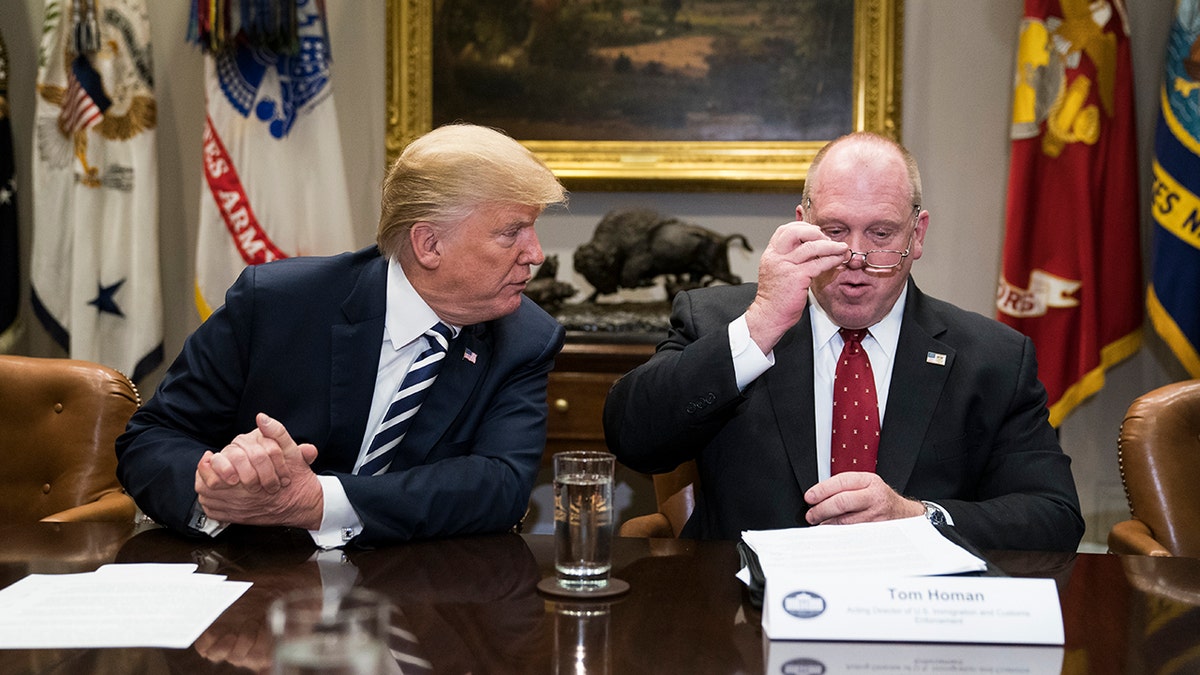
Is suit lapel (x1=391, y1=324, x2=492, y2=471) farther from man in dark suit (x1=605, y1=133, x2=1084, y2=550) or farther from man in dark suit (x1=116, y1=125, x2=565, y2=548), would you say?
man in dark suit (x1=605, y1=133, x2=1084, y2=550)

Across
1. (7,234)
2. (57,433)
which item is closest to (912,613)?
(57,433)

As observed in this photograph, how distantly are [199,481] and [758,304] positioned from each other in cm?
100

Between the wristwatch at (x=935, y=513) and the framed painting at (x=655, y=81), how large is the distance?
2.59 metres

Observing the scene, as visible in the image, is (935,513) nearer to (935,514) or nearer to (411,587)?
(935,514)

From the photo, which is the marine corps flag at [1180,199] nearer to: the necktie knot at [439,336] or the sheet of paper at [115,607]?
the necktie knot at [439,336]

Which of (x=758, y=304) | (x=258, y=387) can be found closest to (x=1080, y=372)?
(x=758, y=304)

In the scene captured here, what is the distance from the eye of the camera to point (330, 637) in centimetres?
75

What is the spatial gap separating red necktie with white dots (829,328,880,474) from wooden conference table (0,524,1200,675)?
0.44 metres

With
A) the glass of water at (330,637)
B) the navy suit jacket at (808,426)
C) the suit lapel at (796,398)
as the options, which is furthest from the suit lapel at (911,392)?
the glass of water at (330,637)

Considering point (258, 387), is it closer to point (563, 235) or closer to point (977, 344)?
point (977, 344)

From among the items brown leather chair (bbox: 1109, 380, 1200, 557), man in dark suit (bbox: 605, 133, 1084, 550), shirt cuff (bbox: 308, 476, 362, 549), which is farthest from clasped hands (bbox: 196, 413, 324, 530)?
brown leather chair (bbox: 1109, 380, 1200, 557)

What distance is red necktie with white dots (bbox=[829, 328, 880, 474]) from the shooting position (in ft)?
6.93

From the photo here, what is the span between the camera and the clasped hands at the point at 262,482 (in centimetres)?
164

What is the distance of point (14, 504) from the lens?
249 cm
